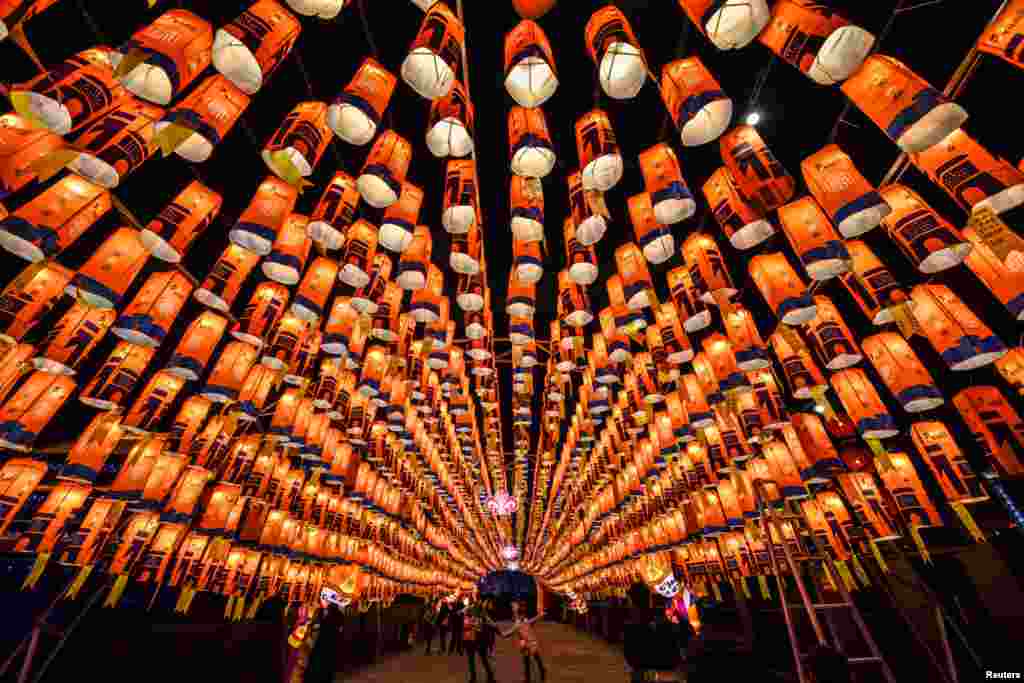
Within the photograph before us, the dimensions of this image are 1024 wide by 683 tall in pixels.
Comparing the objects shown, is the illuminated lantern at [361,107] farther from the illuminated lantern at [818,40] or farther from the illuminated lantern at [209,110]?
the illuminated lantern at [818,40]

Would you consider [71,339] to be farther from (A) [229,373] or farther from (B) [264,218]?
(B) [264,218]

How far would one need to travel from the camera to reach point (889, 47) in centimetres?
478

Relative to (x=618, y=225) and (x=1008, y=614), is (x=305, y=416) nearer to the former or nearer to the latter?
(x=618, y=225)

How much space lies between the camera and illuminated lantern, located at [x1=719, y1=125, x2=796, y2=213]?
329 cm

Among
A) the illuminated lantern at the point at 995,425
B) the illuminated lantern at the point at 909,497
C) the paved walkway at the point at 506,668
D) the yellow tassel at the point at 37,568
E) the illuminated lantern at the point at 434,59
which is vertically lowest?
the paved walkway at the point at 506,668

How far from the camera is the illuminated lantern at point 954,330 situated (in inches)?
149

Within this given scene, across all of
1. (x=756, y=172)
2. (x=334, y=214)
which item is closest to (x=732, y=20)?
(x=756, y=172)

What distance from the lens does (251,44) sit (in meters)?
2.57

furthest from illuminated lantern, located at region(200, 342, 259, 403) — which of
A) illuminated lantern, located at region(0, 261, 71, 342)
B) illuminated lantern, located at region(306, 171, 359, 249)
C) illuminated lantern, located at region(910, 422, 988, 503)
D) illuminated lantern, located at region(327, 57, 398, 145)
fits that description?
illuminated lantern, located at region(910, 422, 988, 503)

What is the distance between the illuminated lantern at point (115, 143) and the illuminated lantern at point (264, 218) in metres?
0.79

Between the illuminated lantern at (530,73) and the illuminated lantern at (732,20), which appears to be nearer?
the illuminated lantern at (732,20)

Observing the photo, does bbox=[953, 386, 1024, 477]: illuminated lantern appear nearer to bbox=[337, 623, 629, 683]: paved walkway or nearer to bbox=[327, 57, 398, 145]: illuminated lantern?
bbox=[327, 57, 398, 145]: illuminated lantern

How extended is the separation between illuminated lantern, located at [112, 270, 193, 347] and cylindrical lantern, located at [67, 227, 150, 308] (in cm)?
24

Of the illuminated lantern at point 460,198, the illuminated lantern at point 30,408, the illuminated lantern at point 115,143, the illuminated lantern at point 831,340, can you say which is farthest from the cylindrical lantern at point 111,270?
the illuminated lantern at point 831,340
